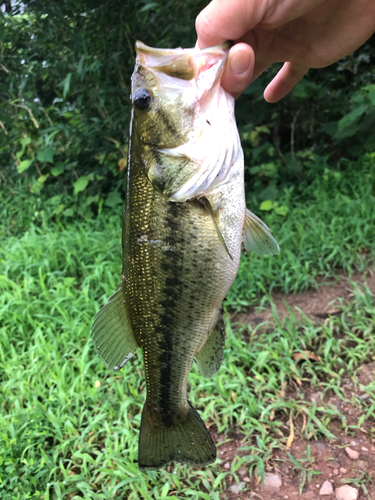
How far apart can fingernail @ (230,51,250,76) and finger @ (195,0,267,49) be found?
5.8 inches

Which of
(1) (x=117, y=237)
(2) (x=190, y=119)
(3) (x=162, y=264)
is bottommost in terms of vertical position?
(1) (x=117, y=237)

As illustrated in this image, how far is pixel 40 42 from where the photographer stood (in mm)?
4730

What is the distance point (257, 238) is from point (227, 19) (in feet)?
2.60

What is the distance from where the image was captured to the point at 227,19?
1.27 metres

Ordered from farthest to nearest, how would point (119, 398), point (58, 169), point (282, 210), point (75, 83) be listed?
1. point (58, 169)
2. point (75, 83)
3. point (282, 210)
4. point (119, 398)

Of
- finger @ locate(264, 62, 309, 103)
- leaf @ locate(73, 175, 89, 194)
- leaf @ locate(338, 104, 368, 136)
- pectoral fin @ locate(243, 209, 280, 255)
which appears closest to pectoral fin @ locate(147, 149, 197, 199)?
pectoral fin @ locate(243, 209, 280, 255)

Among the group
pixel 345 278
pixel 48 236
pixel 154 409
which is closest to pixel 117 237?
pixel 48 236

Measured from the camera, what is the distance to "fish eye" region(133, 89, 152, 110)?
49.5 inches

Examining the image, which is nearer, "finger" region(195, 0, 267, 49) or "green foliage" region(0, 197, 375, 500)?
"finger" region(195, 0, 267, 49)

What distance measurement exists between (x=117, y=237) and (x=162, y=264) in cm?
314

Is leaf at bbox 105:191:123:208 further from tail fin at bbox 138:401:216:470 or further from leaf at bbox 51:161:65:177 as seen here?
tail fin at bbox 138:401:216:470

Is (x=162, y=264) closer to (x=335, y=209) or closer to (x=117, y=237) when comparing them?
(x=117, y=237)

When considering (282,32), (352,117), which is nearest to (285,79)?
(282,32)

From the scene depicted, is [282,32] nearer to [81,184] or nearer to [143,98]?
[143,98]
